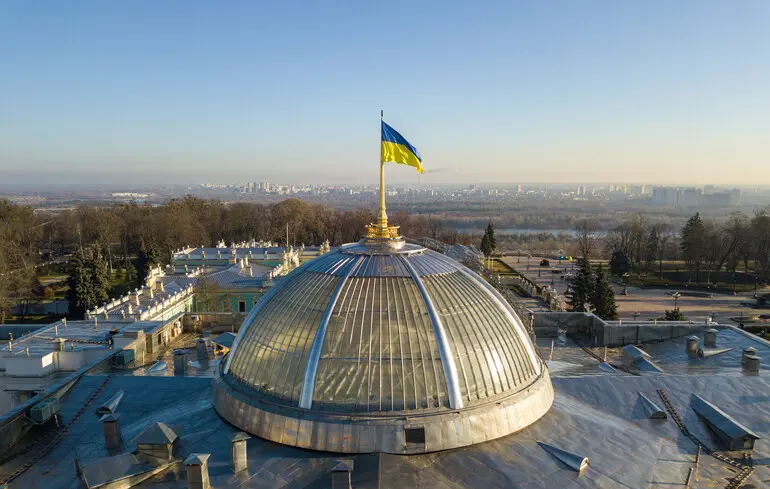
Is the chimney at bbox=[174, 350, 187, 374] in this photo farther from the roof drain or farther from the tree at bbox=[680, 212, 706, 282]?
the tree at bbox=[680, 212, 706, 282]

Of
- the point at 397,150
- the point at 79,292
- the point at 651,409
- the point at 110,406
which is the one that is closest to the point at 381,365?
the point at 397,150

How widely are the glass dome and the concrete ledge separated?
0.32ft

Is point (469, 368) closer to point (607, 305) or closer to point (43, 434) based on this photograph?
point (43, 434)

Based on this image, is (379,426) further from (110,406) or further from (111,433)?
(110,406)

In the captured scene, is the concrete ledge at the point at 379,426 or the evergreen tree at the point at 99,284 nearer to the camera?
the concrete ledge at the point at 379,426

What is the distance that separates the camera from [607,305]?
48.9 m

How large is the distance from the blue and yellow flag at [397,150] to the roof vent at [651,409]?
950cm

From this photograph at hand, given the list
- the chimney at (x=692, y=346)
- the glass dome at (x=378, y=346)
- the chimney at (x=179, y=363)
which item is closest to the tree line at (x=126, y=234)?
the chimney at (x=179, y=363)

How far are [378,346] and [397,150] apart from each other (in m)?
6.39

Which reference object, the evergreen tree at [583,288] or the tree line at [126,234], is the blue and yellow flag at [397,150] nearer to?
the evergreen tree at [583,288]

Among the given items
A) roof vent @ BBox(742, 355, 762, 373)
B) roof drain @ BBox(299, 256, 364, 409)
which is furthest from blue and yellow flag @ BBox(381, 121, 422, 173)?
roof vent @ BBox(742, 355, 762, 373)

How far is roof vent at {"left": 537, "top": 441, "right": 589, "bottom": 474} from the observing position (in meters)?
11.5

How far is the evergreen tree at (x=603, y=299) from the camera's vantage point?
4891 cm

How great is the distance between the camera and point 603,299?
4953cm
